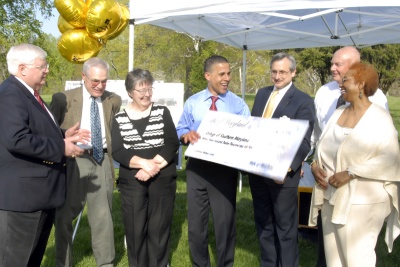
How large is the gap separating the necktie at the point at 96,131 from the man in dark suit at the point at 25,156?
3.12 ft

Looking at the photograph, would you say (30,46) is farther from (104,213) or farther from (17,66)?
(104,213)

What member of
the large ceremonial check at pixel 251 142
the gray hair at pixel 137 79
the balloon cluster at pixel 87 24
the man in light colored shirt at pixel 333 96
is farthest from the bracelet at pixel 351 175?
the balloon cluster at pixel 87 24

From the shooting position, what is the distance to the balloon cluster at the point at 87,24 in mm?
5375

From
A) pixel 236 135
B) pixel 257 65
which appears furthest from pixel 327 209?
pixel 257 65

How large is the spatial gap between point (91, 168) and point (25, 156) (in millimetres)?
1220

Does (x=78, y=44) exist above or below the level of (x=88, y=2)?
below

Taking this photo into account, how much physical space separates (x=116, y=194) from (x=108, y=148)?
3.46 m

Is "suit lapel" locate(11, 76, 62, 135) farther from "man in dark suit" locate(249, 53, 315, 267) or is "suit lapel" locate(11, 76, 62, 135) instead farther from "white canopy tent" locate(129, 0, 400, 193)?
"white canopy tent" locate(129, 0, 400, 193)

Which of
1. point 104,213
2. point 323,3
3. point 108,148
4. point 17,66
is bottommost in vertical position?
point 104,213

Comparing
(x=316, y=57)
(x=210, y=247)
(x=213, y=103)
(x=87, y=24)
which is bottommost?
(x=210, y=247)

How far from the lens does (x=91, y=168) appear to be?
4.29 m

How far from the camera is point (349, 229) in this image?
3279 mm

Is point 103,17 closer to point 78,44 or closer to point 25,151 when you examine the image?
point 78,44

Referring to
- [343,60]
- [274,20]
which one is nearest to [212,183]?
[343,60]
